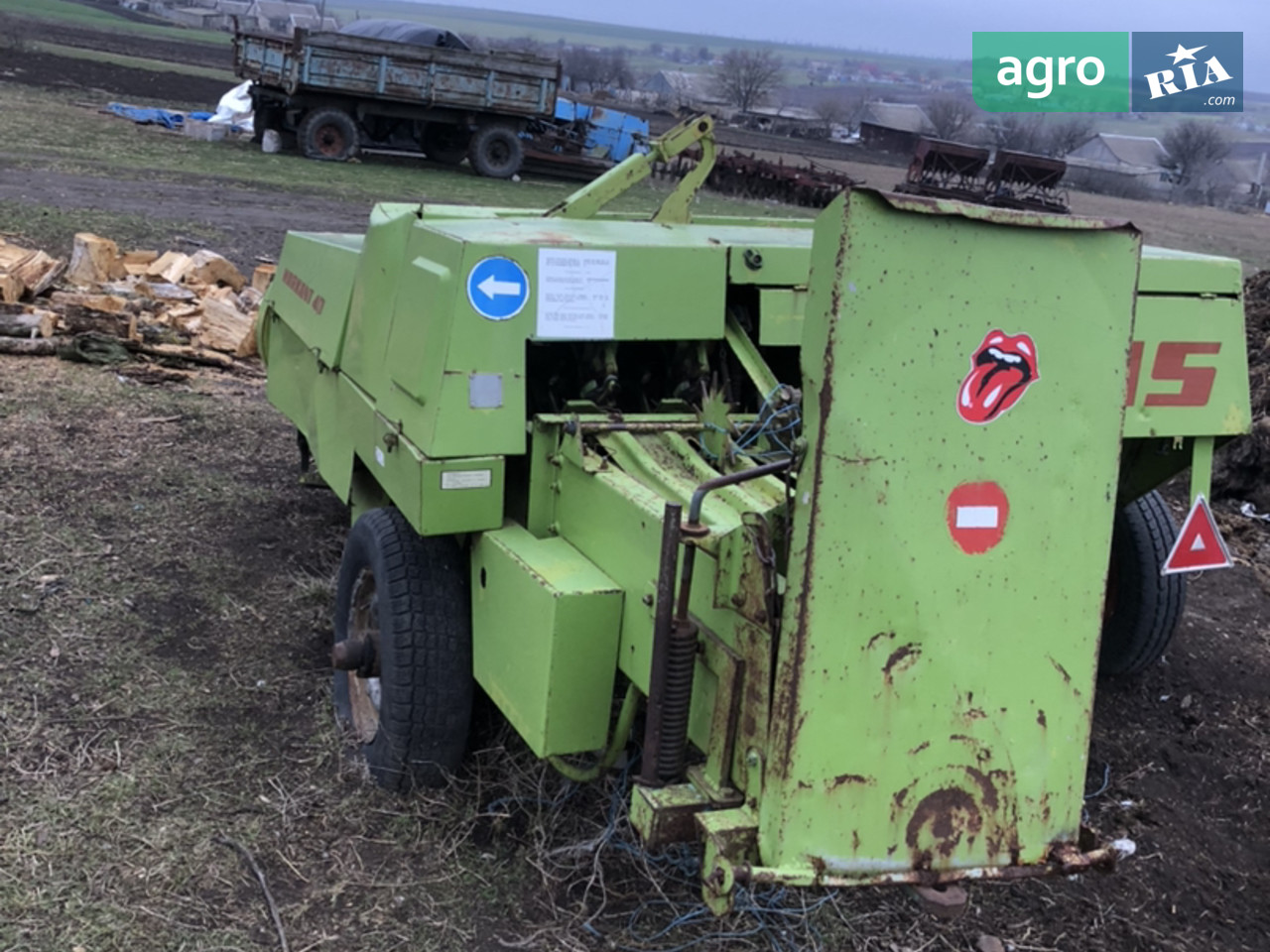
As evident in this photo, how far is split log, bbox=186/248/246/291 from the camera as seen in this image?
931cm

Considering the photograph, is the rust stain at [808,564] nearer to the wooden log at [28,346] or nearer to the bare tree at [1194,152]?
the wooden log at [28,346]

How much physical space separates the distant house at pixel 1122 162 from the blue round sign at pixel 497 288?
45.1 metres

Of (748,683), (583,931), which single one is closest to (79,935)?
(583,931)

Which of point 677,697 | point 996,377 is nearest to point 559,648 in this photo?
point 677,697

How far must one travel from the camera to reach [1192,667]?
502 cm

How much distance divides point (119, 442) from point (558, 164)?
1573cm

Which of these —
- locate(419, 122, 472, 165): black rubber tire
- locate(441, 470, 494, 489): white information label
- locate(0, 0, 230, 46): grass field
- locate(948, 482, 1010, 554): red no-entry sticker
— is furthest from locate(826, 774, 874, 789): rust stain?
locate(0, 0, 230, 46): grass field

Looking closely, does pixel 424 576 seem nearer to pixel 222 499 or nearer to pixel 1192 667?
pixel 222 499

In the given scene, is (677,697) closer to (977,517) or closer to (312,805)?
(977,517)

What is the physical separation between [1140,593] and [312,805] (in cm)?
288

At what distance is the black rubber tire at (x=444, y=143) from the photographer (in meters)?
20.8

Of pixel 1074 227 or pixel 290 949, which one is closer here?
pixel 1074 227

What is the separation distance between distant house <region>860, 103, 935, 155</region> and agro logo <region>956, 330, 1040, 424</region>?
31.3 m

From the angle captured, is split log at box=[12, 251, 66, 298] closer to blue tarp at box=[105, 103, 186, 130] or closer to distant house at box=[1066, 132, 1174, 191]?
blue tarp at box=[105, 103, 186, 130]
